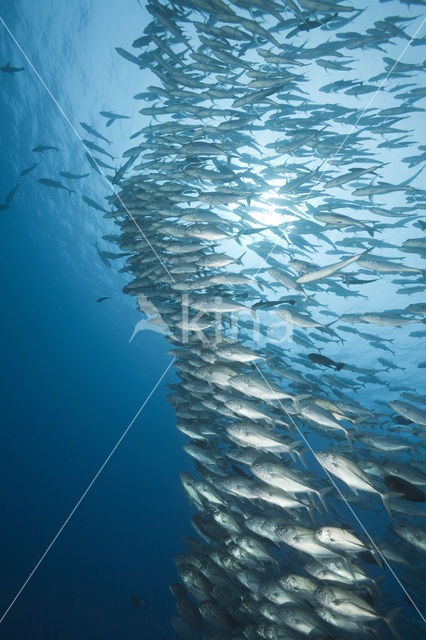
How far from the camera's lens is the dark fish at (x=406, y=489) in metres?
3.15

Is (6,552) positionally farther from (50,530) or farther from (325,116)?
(325,116)

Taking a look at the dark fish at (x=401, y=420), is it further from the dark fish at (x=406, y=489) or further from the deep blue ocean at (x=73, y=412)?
the deep blue ocean at (x=73, y=412)

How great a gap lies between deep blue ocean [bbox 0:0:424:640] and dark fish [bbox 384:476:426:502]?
6.93m

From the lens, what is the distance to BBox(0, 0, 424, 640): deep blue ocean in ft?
46.4

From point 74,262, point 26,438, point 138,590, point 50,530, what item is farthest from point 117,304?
point 138,590

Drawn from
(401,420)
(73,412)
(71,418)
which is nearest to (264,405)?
(401,420)

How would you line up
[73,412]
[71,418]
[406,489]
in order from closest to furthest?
[406,489] → [71,418] → [73,412]

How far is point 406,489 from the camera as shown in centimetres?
329

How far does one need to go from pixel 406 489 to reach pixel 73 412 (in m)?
42.1

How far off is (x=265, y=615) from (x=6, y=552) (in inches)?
780

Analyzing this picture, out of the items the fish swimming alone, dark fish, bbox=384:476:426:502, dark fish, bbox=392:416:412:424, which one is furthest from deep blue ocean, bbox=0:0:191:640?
dark fish, bbox=384:476:426:502

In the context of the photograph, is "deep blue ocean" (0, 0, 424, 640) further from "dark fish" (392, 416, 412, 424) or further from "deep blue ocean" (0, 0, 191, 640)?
"dark fish" (392, 416, 412, 424)

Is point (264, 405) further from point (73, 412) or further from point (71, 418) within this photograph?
point (73, 412)

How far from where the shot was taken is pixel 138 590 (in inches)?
636
